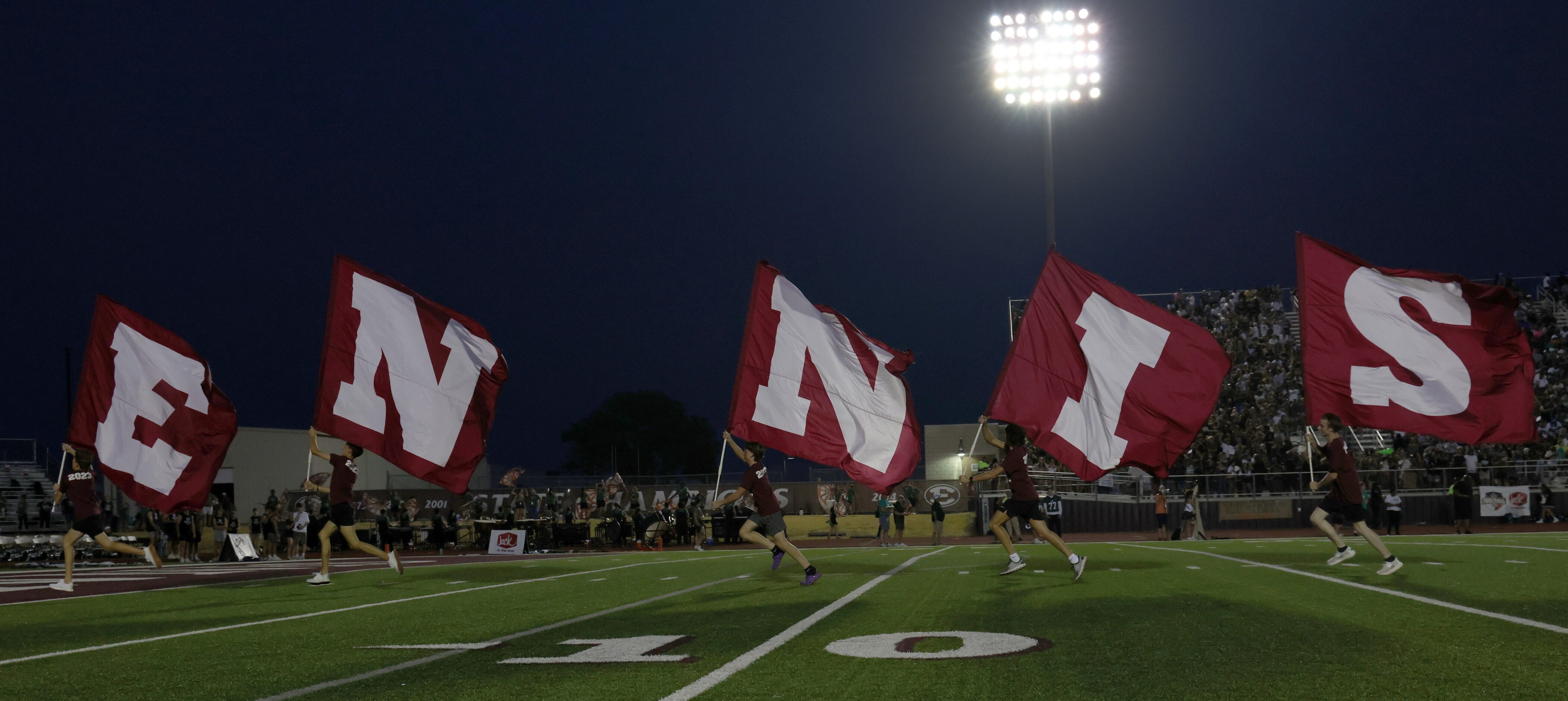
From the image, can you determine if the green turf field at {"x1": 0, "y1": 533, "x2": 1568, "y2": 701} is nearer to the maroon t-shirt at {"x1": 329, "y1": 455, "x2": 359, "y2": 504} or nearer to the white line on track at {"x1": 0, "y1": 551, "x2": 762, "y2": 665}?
the white line on track at {"x1": 0, "y1": 551, "x2": 762, "y2": 665}

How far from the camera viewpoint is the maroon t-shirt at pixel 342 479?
47.0 feet

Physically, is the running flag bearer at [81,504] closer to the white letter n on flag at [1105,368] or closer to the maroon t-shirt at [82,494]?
the maroon t-shirt at [82,494]

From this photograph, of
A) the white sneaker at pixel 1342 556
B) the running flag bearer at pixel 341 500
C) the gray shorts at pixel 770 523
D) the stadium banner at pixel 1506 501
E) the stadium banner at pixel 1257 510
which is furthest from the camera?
the stadium banner at pixel 1257 510

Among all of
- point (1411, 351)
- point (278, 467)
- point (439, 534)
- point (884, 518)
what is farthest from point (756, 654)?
point (278, 467)

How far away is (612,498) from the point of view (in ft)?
142

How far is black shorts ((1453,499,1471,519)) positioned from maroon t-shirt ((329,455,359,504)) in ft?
96.0

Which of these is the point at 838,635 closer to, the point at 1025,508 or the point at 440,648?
the point at 440,648

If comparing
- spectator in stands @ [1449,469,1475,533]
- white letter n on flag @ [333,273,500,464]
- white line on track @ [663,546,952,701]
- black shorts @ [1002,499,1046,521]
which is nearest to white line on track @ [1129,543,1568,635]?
black shorts @ [1002,499,1046,521]

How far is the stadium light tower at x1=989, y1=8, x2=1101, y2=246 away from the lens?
89.2 ft

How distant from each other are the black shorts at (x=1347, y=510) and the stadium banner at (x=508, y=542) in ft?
76.0

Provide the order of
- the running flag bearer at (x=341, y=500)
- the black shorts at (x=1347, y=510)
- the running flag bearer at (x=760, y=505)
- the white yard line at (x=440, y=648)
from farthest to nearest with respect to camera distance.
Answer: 1. the running flag bearer at (x=341, y=500)
2. the running flag bearer at (x=760, y=505)
3. the black shorts at (x=1347, y=510)
4. the white yard line at (x=440, y=648)

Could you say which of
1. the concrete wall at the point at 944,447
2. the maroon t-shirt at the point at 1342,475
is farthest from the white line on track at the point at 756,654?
the concrete wall at the point at 944,447

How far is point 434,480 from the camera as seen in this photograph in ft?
50.5

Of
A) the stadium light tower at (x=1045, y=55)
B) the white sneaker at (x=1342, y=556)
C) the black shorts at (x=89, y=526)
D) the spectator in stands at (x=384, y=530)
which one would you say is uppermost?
the stadium light tower at (x=1045, y=55)
